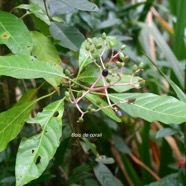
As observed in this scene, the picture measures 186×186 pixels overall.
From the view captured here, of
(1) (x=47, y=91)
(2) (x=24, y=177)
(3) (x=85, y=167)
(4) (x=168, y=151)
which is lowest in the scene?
(4) (x=168, y=151)

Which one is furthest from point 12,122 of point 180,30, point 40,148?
point 180,30

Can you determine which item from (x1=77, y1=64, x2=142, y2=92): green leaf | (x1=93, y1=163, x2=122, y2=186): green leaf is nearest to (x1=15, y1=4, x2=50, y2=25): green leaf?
(x1=77, y1=64, x2=142, y2=92): green leaf

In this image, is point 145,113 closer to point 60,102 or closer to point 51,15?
point 60,102

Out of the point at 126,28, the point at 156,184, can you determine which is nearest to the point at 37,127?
the point at 156,184

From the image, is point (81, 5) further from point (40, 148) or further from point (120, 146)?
point (120, 146)

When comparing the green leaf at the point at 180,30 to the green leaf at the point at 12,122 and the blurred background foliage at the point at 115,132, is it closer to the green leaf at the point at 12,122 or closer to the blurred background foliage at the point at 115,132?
the blurred background foliage at the point at 115,132

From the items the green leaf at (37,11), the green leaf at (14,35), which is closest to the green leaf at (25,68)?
the green leaf at (14,35)

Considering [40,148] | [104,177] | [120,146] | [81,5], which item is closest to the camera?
[40,148]
